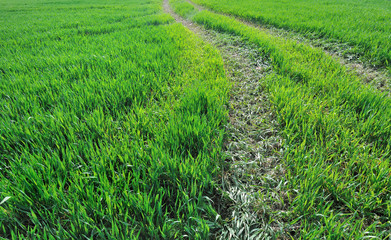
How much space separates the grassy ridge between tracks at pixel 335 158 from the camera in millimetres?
993

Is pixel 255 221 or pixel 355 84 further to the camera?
pixel 355 84

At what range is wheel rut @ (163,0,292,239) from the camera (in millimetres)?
1019

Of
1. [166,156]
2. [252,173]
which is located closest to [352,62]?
[252,173]

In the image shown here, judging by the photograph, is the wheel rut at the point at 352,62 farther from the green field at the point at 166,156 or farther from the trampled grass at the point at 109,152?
the trampled grass at the point at 109,152

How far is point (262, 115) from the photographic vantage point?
81.0 inches

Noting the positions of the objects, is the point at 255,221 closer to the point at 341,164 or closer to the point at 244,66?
the point at 341,164

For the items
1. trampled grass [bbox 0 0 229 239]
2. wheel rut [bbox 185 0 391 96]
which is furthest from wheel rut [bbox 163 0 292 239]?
wheel rut [bbox 185 0 391 96]

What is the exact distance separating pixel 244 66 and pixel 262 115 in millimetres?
1825

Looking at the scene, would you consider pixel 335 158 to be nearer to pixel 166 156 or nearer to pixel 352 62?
pixel 166 156

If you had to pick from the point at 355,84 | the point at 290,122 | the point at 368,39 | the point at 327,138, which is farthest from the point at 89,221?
the point at 368,39

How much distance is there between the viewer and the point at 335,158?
135 cm

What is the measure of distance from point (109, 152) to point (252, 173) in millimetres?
1138

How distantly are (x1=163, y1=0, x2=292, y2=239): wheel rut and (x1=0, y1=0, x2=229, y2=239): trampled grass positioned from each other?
5.3 inches

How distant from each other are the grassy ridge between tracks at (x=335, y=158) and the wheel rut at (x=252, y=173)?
0.09 meters
